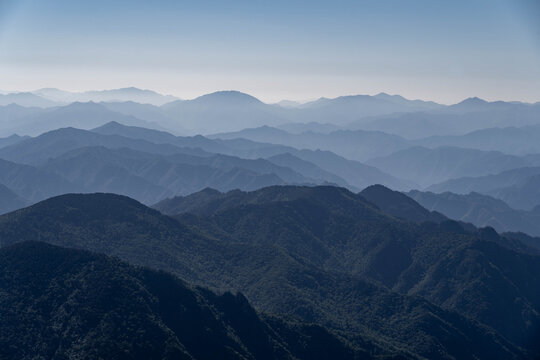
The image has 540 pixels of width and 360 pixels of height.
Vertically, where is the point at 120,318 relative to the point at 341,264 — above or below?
above

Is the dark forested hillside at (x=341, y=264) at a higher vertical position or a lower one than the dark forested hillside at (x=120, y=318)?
lower

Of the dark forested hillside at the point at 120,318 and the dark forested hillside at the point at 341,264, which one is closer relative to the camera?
the dark forested hillside at the point at 120,318

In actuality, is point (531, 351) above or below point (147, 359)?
below

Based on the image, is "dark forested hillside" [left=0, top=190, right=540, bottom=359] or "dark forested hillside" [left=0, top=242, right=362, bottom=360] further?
"dark forested hillside" [left=0, top=190, right=540, bottom=359]

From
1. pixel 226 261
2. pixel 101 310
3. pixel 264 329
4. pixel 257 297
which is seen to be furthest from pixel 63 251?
pixel 226 261

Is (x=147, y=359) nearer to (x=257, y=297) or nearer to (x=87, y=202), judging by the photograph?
(x=257, y=297)
